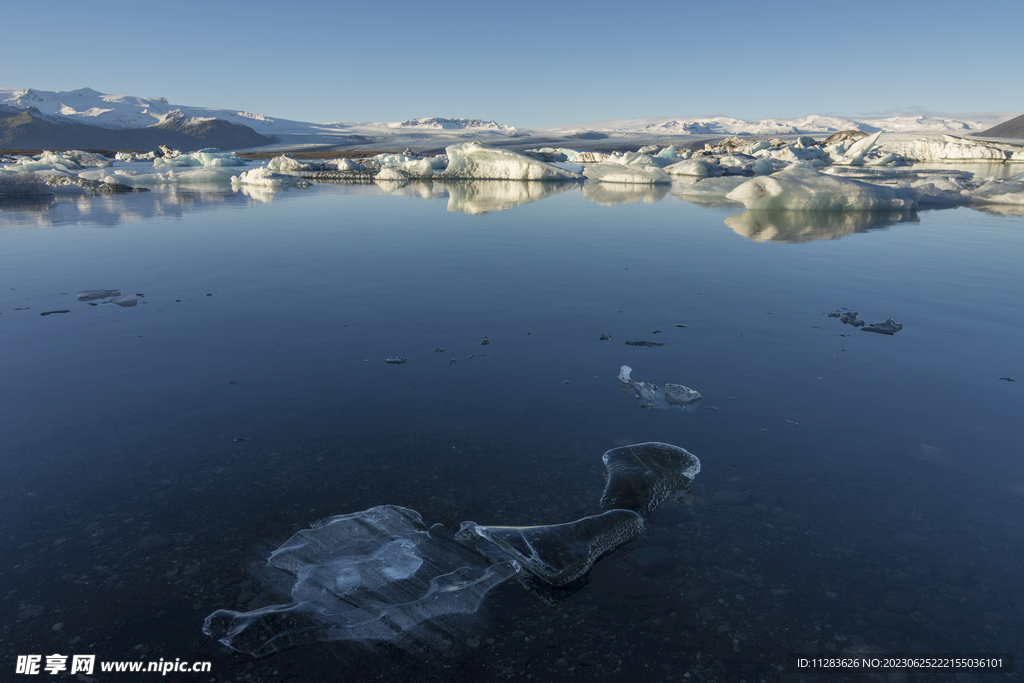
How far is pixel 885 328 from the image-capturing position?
538 centimetres

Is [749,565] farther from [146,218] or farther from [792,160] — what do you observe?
[792,160]

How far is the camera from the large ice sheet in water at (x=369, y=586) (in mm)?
1991

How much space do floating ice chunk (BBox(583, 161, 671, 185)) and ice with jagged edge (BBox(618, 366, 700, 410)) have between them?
27795mm

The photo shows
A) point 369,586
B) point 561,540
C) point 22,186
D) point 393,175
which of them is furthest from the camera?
point 393,175

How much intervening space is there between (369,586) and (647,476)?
5.01ft

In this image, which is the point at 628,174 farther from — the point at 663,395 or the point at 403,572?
the point at 403,572

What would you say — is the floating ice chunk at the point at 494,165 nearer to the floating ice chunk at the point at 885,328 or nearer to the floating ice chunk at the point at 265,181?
the floating ice chunk at the point at 265,181

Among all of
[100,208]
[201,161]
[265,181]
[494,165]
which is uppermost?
[201,161]

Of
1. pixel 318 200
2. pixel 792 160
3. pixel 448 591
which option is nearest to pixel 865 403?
pixel 448 591

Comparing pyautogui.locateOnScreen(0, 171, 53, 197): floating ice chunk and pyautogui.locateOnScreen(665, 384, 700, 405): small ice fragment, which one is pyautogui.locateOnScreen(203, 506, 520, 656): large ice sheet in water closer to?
pyautogui.locateOnScreen(665, 384, 700, 405): small ice fragment

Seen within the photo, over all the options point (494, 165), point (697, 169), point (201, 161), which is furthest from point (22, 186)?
point (697, 169)

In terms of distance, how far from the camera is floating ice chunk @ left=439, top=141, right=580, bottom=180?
3206 centimetres

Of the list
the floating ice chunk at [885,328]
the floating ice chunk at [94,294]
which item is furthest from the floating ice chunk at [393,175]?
the floating ice chunk at [885,328]

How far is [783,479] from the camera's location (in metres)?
2.92
